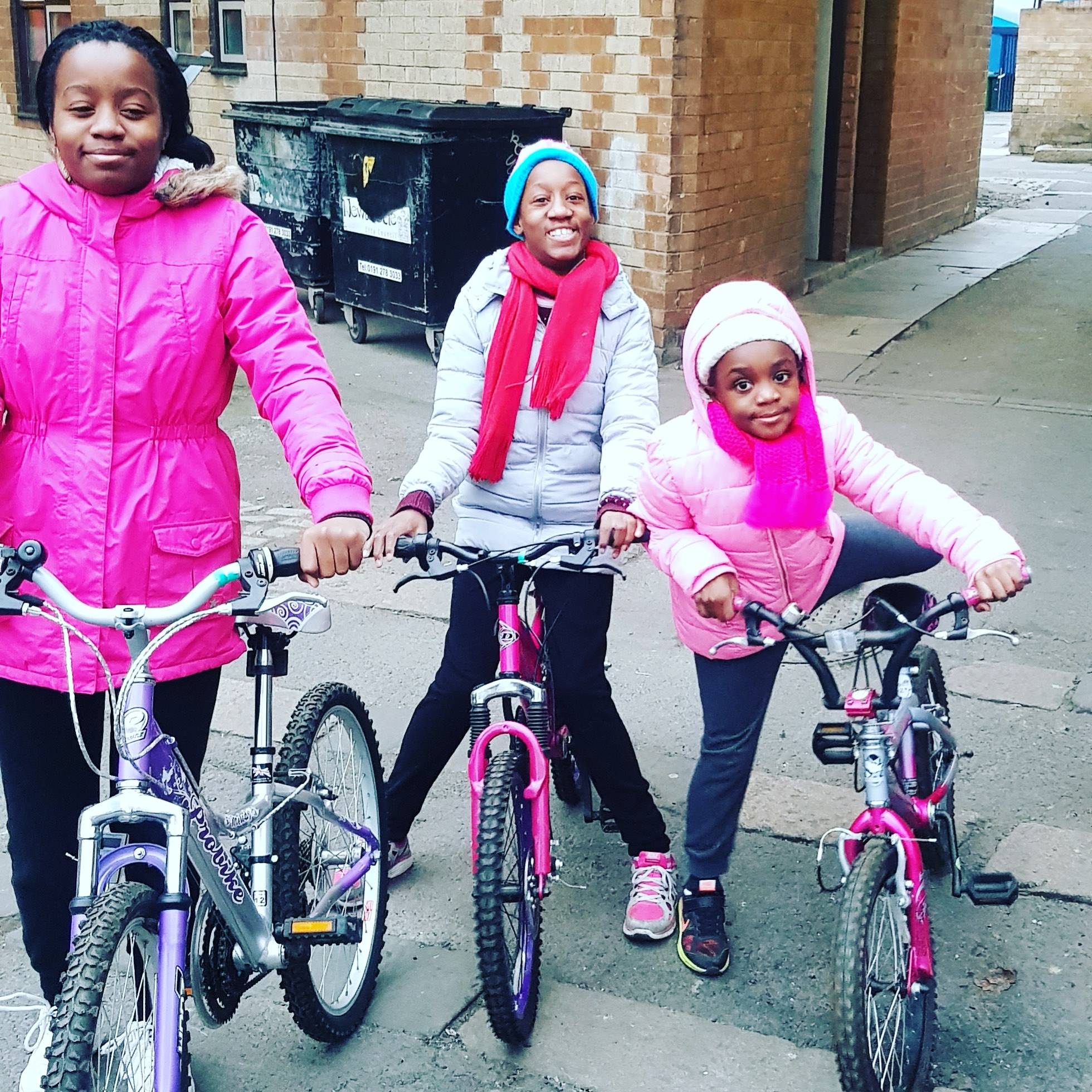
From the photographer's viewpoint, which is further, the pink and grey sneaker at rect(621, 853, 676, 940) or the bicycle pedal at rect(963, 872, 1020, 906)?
the pink and grey sneaker at rect(621, 853, 676, 940)

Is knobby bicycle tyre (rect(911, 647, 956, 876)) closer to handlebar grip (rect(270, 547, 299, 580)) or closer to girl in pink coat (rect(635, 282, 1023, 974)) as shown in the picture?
girl in pink coat (rect(635, 282, 1023, 974))

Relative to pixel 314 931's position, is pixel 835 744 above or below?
above

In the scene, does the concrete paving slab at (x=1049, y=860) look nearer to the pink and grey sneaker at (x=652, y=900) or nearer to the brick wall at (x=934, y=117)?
the pink and grey sneaker at (x=652, y=900)

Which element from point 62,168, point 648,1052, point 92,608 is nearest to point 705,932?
point 648,1052

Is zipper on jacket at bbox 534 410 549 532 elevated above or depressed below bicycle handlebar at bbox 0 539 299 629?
below

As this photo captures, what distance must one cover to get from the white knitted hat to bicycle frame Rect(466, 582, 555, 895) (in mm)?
683

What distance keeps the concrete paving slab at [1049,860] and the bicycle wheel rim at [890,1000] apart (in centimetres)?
84

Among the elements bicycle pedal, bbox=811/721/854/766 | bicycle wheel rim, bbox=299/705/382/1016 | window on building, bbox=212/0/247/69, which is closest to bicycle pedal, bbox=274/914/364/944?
bicycle wheel rim, bbox=299/705/382/1016

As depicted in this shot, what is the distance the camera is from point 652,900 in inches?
139

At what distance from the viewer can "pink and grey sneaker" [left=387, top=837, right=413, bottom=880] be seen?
3.76 m

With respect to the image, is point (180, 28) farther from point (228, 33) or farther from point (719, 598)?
point (719, 598)

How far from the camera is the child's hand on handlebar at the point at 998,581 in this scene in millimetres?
2629

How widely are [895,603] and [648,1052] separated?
1.09 meters

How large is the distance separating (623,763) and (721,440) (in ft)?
3.03
